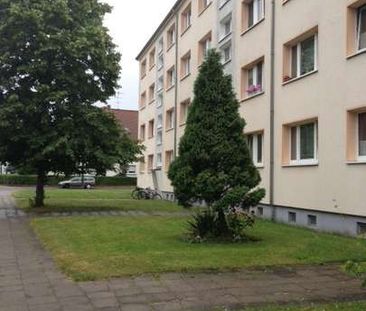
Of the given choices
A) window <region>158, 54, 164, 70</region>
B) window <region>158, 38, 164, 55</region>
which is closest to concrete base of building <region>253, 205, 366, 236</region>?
window <region>158, 54, 164, 70</region>

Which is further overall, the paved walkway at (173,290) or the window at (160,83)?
the window at (160,83)

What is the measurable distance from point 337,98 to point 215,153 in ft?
15.9

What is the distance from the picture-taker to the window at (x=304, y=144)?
59.5 ft

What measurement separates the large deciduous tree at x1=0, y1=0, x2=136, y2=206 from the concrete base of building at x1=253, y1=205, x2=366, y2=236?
6.90 meters

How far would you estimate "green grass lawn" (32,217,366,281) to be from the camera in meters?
9.98

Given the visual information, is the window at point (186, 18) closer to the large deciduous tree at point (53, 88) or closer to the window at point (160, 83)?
the window at point (160, 83)

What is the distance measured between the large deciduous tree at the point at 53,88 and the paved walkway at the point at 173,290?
42.9ft

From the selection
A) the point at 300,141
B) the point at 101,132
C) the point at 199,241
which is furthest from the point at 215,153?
the point at 101,132

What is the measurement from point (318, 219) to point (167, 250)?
21.6 feet

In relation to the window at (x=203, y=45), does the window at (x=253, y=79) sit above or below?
below

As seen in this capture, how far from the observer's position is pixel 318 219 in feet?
55.8

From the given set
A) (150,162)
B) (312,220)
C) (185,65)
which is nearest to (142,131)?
(150,162)

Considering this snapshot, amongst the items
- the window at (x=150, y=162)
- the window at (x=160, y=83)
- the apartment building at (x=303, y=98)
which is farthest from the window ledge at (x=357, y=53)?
the window at (x=150, y=162)

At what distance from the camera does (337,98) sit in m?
16.3
